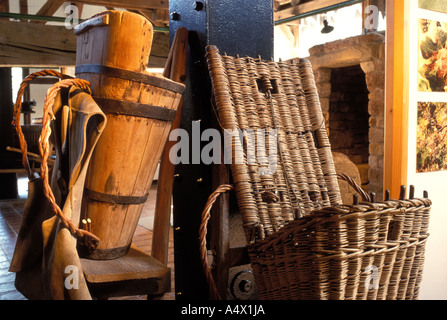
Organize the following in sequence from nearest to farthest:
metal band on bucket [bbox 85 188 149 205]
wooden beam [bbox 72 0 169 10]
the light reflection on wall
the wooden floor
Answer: metal band on bucket [bbox 85 188 149 205], the wooden floor, wooden beam [bbox 72 0 169 10], the light reflection on wall

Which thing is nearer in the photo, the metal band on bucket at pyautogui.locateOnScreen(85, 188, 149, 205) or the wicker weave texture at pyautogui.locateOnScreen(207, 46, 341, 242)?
the metal band on bucket at pyautogui.locateOnScreen(85, 188, 149, 205)

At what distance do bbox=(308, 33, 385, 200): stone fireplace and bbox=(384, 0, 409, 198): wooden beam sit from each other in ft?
7.18

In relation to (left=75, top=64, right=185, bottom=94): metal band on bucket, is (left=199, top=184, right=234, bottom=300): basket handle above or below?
below

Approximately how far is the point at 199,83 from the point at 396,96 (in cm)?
110

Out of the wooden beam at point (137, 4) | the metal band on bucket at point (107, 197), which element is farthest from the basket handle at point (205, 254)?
the wooden beam at point (137, 4)

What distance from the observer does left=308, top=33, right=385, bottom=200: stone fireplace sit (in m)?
4.69

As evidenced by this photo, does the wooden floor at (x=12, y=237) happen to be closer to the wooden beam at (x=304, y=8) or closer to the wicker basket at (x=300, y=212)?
the wicker basket at (x=300, y=212)

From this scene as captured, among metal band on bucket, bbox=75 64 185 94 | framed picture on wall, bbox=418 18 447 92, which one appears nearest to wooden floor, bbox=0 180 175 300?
metal band on bucket, bbox=75 64 185 94

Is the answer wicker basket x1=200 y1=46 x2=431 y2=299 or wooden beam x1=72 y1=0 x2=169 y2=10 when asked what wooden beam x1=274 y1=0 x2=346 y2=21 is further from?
wicker basket x1=200 y1=46 x2=431 y2=299

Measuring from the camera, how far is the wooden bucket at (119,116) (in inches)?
55.2

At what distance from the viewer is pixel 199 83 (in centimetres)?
202

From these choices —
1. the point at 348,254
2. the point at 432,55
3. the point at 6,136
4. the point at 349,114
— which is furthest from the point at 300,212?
the point at 6,136

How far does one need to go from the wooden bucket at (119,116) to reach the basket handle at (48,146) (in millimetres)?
48
